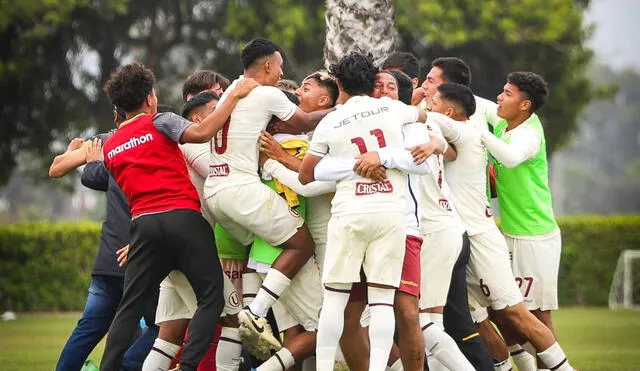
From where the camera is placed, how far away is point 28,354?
50.4 feet

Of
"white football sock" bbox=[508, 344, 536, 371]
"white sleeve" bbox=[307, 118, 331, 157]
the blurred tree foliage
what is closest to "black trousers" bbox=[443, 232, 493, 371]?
"white football sock" bbox=[508, 344, 536, 371]

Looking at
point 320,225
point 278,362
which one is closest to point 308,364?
point 278,362

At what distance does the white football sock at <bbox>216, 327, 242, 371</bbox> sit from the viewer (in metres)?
9.66

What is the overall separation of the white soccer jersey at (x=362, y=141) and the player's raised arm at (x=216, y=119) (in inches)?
27.5

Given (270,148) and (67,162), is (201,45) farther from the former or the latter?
(270,148)

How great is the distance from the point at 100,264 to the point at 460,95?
3278mm

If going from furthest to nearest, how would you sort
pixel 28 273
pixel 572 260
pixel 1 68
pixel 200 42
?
pixel 200 42, pixel 1 68, pixel 572 260, pixel 28 273

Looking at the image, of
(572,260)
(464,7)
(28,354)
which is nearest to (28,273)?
(28,354)

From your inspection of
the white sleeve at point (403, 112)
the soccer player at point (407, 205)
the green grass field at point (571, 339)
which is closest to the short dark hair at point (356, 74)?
the soccer player at point (407, 205)

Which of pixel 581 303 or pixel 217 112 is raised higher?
pixel 217 112

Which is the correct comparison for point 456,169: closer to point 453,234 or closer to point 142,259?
point 453,234

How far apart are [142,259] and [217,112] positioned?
1237 millimetres

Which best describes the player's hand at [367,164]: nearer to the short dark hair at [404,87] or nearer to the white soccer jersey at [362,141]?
the white soccer jersey at [362,141]

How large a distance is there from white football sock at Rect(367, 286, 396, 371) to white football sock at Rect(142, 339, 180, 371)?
168 cm
